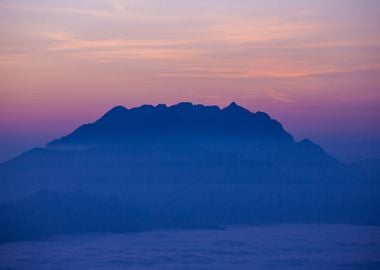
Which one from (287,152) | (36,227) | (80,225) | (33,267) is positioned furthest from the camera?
(287,152)

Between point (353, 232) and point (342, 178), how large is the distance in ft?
4.36

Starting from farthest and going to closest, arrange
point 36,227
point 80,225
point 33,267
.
Result: point 80,225
point 36,227
point 33,267

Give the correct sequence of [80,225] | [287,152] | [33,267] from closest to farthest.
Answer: [33,267]
[80,225]
[287,152]

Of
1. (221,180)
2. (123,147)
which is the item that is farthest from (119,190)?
(221,180)

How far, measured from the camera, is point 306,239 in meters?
10.2

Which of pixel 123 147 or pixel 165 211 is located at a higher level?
pixel 123 147

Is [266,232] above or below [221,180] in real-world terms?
below

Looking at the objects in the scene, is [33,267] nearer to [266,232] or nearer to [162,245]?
[162,245]

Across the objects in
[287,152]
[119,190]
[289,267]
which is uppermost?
[287,152]

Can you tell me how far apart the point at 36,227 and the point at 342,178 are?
18.7ft

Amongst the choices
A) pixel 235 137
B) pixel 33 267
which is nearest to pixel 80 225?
pixel 33 267

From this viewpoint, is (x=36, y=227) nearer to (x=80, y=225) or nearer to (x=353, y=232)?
(x=80, y=225)

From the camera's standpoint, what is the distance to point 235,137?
1305 cm

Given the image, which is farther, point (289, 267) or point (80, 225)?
point (80, 225)
